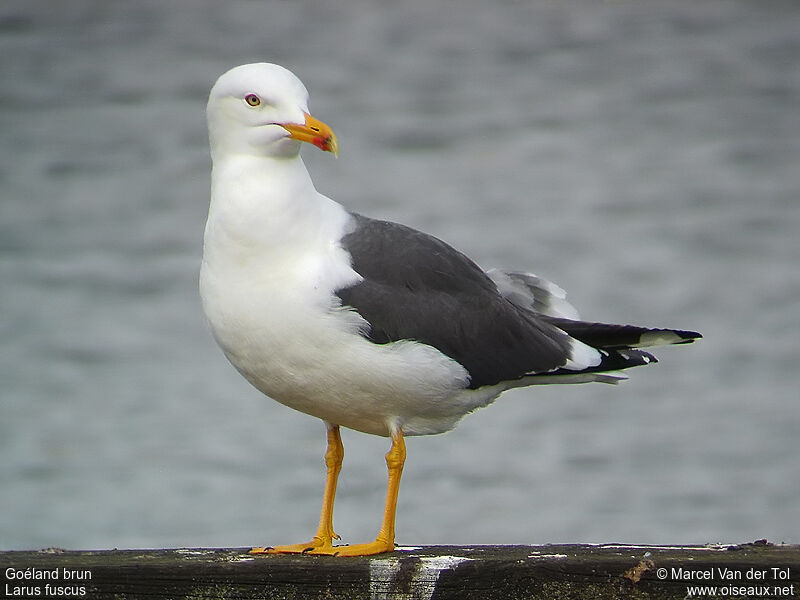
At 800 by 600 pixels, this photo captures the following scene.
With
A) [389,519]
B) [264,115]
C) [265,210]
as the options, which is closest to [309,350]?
[265,210]

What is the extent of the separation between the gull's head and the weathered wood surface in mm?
1231

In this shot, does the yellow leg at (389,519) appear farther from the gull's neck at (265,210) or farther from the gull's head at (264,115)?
the gull's head at (264,115)

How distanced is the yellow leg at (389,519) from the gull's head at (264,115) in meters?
0.87

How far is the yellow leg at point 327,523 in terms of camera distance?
11.8 ft

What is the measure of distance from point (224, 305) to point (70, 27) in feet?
36.5

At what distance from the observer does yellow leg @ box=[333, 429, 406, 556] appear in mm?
3604

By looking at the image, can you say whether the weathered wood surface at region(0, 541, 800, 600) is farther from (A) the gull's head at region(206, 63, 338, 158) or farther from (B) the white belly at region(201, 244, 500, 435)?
(A) the gull's head at region(206, 63, 338, 158)

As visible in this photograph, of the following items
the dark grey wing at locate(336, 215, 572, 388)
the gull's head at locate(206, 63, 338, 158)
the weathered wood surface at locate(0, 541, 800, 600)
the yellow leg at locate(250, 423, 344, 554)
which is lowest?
the weathered wood surface at locate(0, 541, 800, 600)

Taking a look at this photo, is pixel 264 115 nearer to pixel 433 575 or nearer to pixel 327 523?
pixel 327 523

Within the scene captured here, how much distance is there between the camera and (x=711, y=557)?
2.97 meters

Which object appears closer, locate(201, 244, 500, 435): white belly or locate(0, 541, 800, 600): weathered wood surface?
locate(0, 541, 800, 600): weathered wood surface

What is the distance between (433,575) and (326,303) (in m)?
0.93

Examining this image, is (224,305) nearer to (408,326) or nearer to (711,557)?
(408,326)

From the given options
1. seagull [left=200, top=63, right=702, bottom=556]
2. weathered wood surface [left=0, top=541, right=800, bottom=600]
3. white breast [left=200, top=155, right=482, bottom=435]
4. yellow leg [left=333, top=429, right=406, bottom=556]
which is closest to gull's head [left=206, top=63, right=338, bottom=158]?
seagull [left=200, top=63, right=702, bottom=556]
